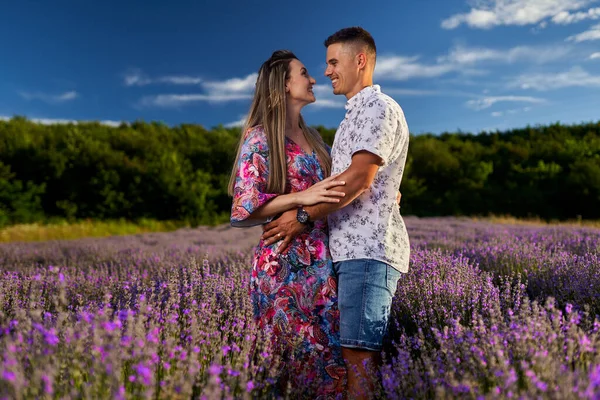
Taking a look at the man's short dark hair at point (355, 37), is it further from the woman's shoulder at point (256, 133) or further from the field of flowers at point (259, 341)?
the field of flowers at point (259, 341)

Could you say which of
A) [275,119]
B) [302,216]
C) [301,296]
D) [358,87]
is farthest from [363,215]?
[275,119]

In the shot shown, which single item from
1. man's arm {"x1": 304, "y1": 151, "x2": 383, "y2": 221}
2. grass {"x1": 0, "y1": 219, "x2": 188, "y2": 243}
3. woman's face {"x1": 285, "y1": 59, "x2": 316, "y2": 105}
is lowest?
grass {"x1": 0, "y1": 219, "x2": 188, "y2": 243}

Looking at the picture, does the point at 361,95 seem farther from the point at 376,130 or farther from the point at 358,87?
the point at 376,130

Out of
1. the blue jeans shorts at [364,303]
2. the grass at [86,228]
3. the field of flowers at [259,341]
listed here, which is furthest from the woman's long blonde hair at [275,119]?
the grass at [86,228]

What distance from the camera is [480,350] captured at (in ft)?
6.07

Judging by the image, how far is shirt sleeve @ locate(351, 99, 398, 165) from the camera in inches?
86.2

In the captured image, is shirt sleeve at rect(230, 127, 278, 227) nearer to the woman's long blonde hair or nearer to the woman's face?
the woman's long blonde hair

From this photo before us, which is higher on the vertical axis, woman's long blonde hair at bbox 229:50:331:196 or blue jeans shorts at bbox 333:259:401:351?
woman's long blonde hair at bbox 229:50:331:196

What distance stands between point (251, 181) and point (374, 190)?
25.4 inches

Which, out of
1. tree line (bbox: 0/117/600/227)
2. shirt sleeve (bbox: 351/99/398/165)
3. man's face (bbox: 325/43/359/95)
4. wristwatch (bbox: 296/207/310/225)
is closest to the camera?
shirt sleeve (bbox: 351/99/398/165)

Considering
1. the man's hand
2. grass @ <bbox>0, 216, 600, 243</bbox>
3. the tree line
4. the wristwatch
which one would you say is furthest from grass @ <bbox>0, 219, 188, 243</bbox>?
the wristwatch

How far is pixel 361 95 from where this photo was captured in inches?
94.5

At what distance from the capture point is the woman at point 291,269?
2439 mm

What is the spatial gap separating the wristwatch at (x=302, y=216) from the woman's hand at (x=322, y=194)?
32mm
